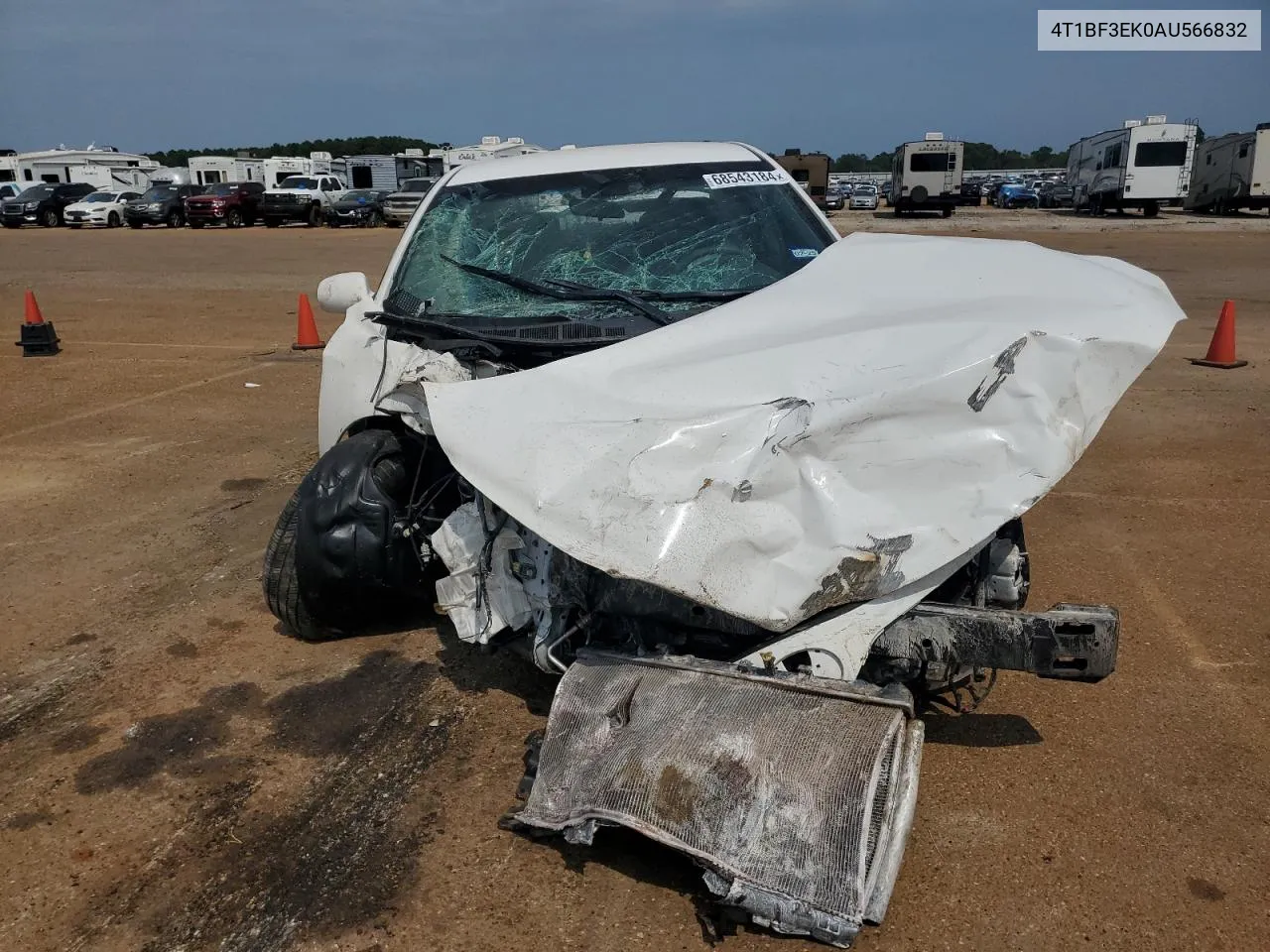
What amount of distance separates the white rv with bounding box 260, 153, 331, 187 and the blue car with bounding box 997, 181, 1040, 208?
3165cm

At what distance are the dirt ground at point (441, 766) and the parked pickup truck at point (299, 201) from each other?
3233cm

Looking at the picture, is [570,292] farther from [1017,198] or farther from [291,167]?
[1017,198]

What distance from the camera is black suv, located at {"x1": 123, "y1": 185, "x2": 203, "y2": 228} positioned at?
120ft

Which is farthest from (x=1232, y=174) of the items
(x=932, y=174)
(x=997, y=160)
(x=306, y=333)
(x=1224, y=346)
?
(x=997, y=160)

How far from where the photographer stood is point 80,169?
48250 millimetres

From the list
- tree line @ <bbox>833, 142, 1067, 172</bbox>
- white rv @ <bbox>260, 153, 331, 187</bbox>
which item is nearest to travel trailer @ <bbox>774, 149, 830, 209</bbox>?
white rv @ <bbox>260, 153, 331, 187</bbox>

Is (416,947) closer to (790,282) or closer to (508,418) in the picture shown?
(508,418)

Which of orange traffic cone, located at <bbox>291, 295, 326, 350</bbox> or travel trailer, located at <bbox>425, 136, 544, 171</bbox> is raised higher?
travel trailer, located at <bbox>425, 136, 544, 171</bbox>

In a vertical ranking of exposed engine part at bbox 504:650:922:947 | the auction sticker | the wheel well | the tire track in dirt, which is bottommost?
the tire track in dirt

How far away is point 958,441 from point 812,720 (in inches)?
34.4

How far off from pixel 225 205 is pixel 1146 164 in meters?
32.2

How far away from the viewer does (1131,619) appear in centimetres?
425

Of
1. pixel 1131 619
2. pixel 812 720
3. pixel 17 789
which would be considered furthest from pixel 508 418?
pixel 1131 619

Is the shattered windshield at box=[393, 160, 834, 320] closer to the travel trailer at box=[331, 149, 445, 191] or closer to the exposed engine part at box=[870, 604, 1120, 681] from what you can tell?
the exposed engine part at box=[870, 604, 1120, 681]
